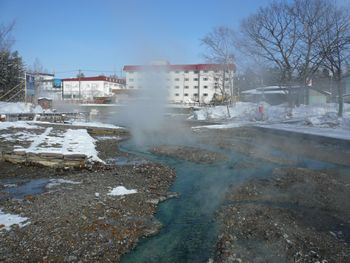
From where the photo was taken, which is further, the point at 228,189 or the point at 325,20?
the point at 325,20

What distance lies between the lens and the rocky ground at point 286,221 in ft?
14.7

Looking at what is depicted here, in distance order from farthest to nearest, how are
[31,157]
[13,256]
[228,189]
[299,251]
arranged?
[31,157], [228,189], [299,251], [13,256]

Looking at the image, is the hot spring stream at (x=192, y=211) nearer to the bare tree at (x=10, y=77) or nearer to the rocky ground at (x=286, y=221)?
the rocky ground at (x=286, y=221)

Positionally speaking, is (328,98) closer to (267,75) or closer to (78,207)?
(267,75)

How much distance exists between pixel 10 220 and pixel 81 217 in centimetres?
107

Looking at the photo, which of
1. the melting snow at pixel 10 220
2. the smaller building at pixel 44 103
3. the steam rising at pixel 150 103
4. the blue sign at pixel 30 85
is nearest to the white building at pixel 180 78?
the steam rising at pixel 150 103

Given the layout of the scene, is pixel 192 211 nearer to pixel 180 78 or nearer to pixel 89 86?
pixel 180 78

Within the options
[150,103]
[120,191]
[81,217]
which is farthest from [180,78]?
[81,217]

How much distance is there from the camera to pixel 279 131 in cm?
1855

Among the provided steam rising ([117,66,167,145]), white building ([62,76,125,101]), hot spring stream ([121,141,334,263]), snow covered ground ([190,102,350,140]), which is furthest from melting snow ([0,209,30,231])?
white building ([62,76,125,101])

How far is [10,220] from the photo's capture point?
5.04 meters

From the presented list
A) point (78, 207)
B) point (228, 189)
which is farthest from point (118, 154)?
point (78, 207)

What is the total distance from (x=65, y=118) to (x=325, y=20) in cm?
2214

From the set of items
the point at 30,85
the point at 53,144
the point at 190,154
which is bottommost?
the point at 190,154
